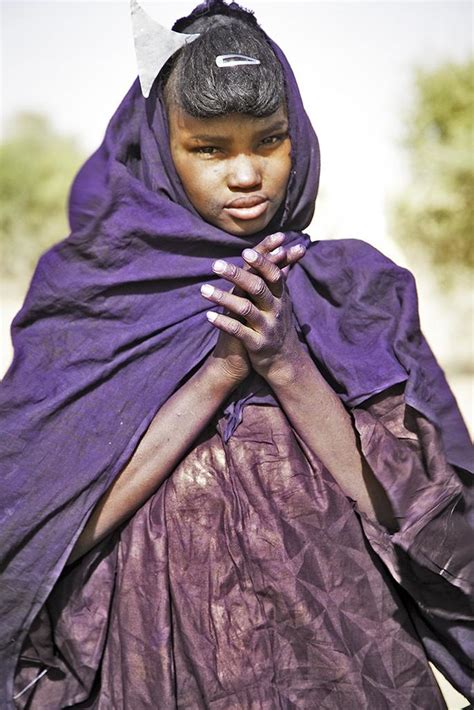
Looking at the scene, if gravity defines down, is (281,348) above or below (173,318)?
below

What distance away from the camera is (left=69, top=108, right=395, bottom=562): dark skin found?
6.29 ft

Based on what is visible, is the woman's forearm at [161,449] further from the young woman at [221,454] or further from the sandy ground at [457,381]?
the sandy ground at [457,381]

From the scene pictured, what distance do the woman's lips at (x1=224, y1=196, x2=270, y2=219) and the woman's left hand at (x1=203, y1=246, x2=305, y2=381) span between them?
0.58 ft

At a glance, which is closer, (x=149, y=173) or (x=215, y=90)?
(x=215, y=90)

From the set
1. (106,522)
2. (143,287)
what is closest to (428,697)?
(106,522)

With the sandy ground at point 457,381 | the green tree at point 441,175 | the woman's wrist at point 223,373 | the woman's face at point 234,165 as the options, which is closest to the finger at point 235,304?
the woman's wrist at point 223,373

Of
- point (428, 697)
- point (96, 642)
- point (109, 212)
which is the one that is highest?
point (109, 212)

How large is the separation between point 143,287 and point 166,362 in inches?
6.7

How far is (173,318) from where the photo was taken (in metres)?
2.02

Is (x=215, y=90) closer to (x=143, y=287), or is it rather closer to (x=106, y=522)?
(x=143, y=287)

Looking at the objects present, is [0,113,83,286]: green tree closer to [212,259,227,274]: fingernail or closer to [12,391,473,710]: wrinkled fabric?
[12,391,473,710]: wrinkled fabric

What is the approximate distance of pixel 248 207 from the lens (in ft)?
6.45

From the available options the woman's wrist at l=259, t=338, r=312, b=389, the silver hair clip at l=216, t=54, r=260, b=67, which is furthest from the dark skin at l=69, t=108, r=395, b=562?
the silver hair clip at l=216, t=54, r=260, b=67

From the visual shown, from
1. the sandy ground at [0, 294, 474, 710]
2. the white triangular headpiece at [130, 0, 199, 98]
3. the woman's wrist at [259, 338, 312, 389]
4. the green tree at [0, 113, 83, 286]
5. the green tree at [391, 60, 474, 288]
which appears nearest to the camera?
the woman's wrist at [259, 338, 312, 389]
